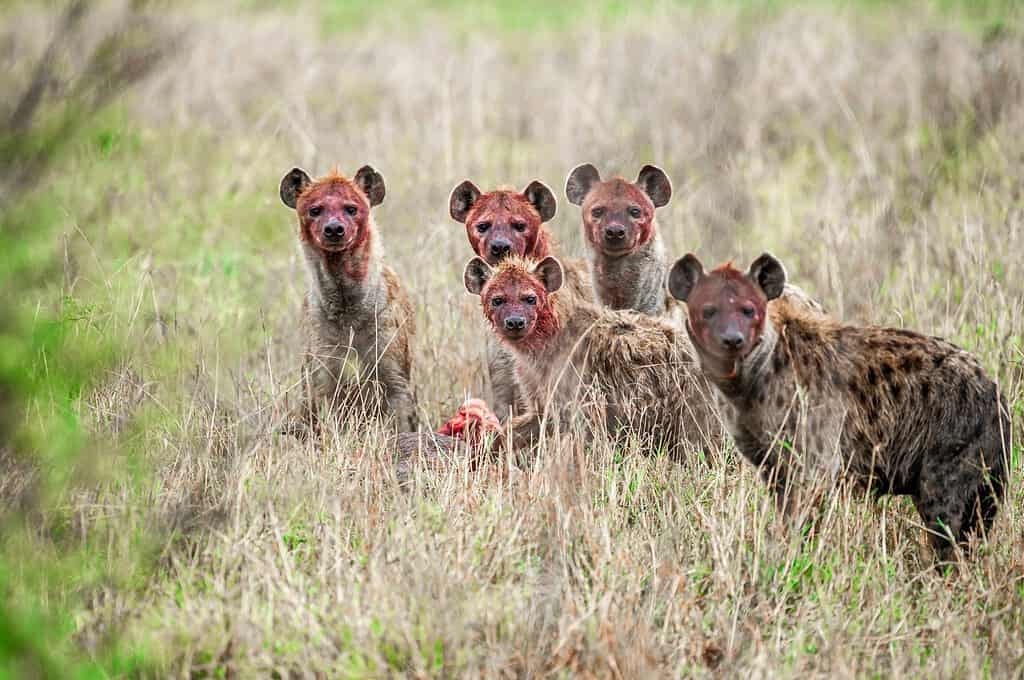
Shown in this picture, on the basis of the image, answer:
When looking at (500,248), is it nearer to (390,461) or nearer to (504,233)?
(504,233)

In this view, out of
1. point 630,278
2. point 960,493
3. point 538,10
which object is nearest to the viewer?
point 960,493

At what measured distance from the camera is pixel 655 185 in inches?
291

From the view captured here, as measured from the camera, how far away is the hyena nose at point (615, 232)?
23.5ft

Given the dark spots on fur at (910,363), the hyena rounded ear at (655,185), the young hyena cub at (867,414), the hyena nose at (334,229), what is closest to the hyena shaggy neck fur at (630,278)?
the hyena rounded ear at (655,185)

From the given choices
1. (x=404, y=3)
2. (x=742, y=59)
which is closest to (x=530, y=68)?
(x=742, y=59)

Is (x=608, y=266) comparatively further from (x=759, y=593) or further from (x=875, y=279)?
(x=759, y=593)

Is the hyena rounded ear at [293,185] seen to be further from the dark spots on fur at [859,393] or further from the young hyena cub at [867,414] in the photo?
the dark spots on fur at [859,393]

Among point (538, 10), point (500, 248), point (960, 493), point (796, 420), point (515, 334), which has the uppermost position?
point (538, 10)

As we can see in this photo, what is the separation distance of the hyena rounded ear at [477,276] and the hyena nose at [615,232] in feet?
2.31

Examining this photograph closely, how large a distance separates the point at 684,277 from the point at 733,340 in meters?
0.38

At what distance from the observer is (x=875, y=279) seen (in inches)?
328

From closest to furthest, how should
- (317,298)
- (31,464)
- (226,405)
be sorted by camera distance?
(31,464) < (226,405) < (317,298)

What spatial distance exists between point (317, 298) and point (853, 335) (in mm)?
3005

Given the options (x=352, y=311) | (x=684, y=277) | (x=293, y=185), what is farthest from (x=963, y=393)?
(x=293, y=185)
